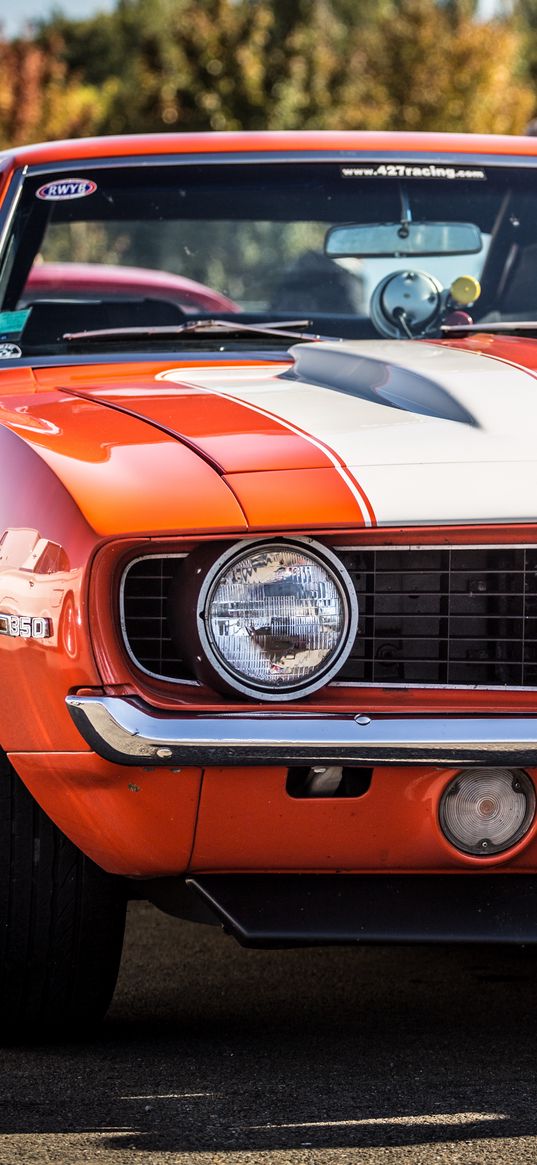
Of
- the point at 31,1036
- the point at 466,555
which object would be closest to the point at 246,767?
the point at 466,555

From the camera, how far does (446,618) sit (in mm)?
2328

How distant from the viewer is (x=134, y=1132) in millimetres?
2191

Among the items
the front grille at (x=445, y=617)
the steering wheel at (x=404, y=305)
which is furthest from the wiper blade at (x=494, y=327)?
the front grille at (x=445, y=617)

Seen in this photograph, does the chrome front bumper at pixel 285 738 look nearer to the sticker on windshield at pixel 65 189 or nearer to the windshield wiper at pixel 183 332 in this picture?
the windshield wiper at pixel 183 332

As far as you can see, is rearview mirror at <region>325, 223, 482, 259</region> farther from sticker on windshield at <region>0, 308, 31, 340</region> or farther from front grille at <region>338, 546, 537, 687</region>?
front grille at <region>338, 546, 537, 687</region>

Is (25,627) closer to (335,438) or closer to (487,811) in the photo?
(335,438)

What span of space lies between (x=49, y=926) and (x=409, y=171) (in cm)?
197

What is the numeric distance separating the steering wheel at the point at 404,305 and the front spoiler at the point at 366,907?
4.94 feet

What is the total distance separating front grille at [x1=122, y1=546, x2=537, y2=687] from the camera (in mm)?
2309

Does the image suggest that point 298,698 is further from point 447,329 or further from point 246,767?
point 447,329

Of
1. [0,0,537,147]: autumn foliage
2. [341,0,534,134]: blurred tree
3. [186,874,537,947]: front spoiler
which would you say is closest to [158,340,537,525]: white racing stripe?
[186,874,537,947]: front spoiler

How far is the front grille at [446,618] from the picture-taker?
2309 millimetres

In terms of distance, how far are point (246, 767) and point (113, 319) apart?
1585 mm

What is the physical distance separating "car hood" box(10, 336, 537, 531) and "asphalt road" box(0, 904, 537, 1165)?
0.80 meters
